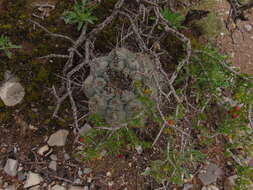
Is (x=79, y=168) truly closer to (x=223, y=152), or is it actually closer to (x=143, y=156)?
(x=143, y=156)

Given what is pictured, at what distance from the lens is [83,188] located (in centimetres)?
231

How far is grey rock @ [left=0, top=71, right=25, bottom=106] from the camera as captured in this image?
2.27 metres

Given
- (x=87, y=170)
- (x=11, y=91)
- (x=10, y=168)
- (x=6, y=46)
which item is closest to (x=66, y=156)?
(x=87, y=170)

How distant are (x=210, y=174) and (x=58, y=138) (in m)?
1.49

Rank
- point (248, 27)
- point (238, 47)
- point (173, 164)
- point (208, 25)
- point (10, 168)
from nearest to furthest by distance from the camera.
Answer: point (173, 164) → point (10, 168) → point (208, 25) → point (238, 47) → point (248, 27)

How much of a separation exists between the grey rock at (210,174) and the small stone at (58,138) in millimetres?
1336

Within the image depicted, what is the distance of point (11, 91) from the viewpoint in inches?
89.4

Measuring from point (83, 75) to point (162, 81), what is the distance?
677mm

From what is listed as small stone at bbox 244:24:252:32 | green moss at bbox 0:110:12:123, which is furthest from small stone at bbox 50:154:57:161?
small stone at bbox 244:24:252:32

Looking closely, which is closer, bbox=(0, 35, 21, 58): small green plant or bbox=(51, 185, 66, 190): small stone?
bbox=(0, 35, 21, 58): small green plant

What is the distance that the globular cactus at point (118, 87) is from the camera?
70.5 inches

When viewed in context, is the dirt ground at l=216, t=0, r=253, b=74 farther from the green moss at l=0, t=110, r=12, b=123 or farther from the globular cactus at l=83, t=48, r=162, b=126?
the green moss at l=0, t=110, r=12, b=123

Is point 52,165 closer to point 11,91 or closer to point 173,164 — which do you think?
point 11,91

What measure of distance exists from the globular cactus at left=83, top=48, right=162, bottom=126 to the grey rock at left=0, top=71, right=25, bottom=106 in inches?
27.8
